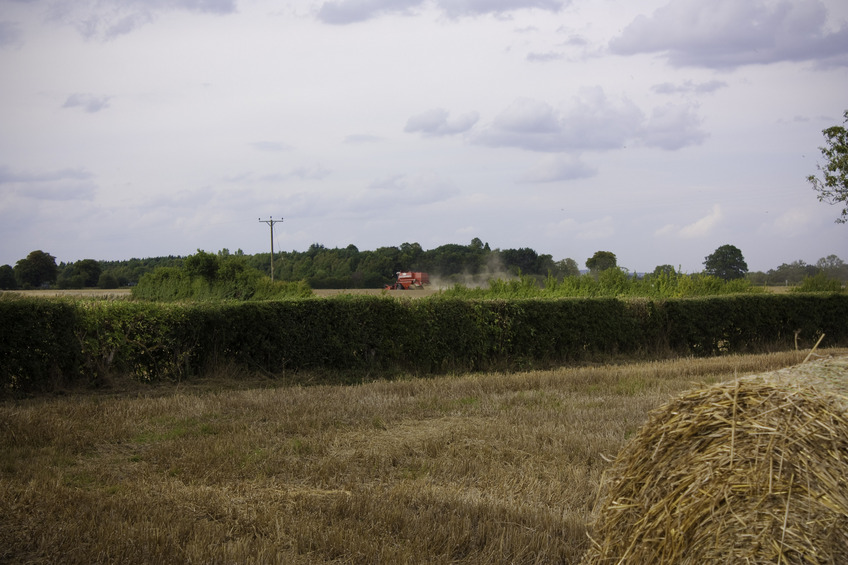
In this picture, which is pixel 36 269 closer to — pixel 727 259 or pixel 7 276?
pixel 7 276

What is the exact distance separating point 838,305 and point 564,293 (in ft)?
28.8

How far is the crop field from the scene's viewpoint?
4621 mm

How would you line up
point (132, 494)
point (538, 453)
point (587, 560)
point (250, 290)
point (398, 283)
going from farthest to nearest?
point (398, 283)
point (250, 290)
point (538, 453)
point (132, 494)
point (587, 560)

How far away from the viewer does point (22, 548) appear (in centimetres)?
441

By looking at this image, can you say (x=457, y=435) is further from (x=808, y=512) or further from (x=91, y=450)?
(x=808, y=512)

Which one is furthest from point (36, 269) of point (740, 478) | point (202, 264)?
point (740, 478)

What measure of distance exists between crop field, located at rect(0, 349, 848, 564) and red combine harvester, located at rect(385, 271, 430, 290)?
126 feet

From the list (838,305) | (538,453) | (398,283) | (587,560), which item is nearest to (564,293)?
(838,305)

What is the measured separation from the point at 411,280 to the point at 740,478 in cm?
4673

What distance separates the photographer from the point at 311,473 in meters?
6.34

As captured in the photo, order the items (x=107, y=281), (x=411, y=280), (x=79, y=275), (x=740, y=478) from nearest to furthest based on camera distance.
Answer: (x=740, y=478)
(x=107, y=281)
(x=79, y=275)
(x=411, y=280)

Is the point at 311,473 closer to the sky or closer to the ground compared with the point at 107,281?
closer to the ground

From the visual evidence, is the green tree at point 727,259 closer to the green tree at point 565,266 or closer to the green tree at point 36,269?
the green tree at point 565,266

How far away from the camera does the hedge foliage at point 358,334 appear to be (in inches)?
433
